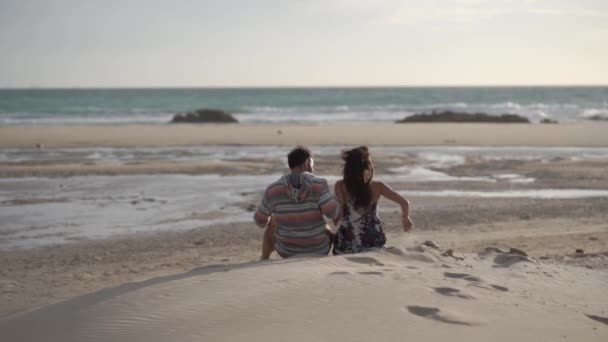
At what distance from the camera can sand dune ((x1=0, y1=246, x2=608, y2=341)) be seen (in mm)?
4172

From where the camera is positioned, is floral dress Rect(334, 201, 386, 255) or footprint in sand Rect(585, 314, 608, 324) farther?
floral dress Rect(334, 201, 386, 255)

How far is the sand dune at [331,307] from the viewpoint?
4.17m

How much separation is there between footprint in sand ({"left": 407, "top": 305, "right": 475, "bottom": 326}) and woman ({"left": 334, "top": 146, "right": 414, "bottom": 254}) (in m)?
1.30

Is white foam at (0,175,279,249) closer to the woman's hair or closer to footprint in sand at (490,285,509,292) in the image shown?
the woman's hair

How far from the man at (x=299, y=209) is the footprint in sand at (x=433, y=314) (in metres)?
1.41

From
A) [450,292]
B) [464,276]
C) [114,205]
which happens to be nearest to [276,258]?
[464,276]

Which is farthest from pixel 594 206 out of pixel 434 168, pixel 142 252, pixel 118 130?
pixel 118 130

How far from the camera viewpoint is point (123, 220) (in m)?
10.1

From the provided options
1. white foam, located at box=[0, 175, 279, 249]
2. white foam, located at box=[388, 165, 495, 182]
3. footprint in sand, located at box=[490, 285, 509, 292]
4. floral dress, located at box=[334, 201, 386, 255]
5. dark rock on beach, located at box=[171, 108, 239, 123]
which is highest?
dark rock on beach, located at box=[171, 108, 239, 123]

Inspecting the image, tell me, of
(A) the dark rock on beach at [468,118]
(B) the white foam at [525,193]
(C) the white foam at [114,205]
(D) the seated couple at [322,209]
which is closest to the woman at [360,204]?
(D) the seated couple at [322,209]

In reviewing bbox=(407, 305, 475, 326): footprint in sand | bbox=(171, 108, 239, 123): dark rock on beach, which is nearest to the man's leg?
bbox=(407, 305, 475, 326): footprint in sand

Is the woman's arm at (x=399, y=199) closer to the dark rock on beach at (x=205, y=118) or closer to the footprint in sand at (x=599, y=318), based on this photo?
the footprint in sand at (x=599, y=318)

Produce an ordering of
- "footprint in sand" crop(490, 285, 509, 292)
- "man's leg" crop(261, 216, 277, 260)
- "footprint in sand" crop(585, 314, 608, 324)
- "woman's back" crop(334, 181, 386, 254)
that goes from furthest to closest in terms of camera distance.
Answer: "man's leg" crop(261, 216, 277, 260)
"woman's back" crop(334, 181, 386, 254)
"footprint in sand" crop(490, 285, 509, 292)
"footprint in sand" crop(585, 314, 608, 324)

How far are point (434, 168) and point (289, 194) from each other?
11.0 metres
